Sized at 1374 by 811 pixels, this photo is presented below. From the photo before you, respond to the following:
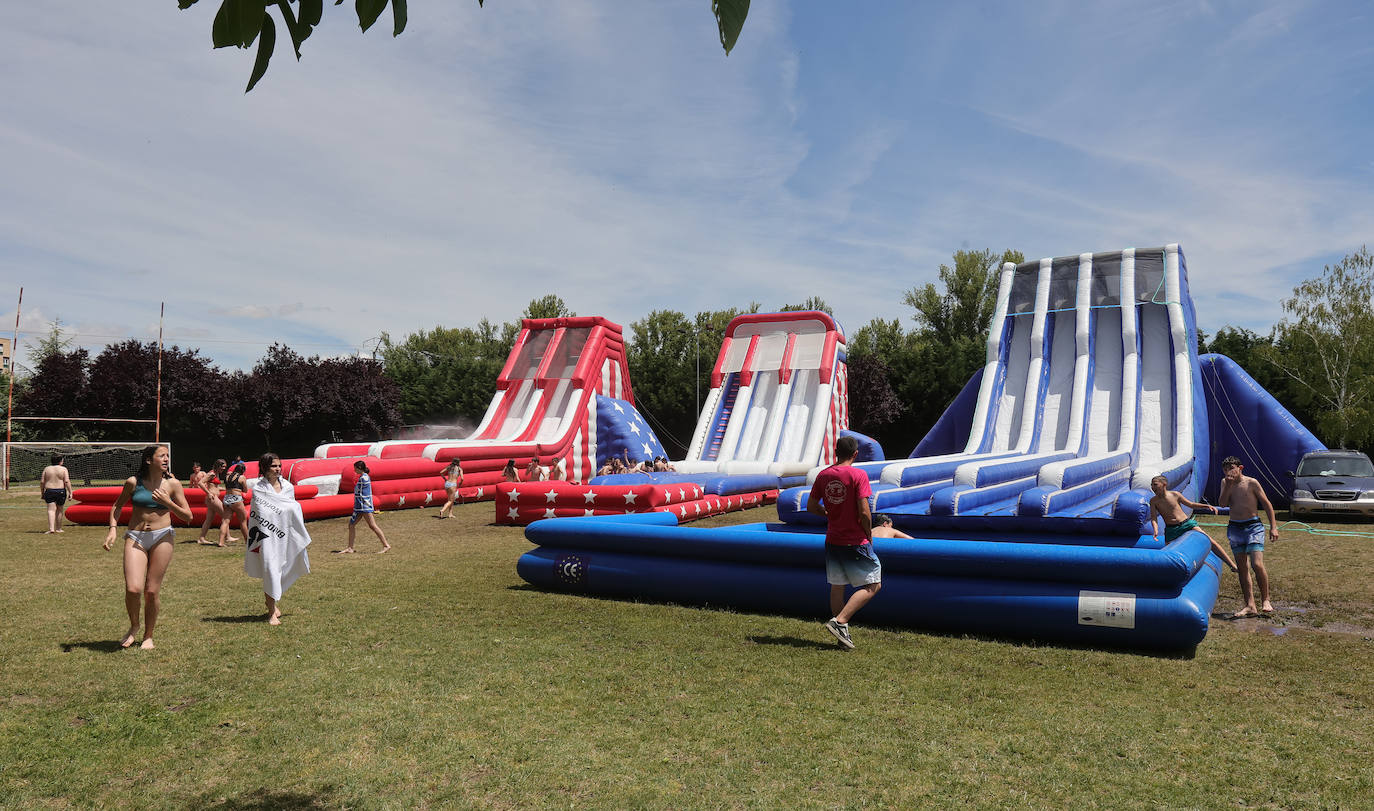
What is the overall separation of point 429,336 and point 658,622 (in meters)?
62.1

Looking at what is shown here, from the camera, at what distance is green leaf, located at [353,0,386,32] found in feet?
8.06

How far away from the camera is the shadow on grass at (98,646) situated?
677 cm

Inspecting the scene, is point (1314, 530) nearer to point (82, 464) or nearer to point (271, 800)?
point (271, 800)

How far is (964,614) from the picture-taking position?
7223mm

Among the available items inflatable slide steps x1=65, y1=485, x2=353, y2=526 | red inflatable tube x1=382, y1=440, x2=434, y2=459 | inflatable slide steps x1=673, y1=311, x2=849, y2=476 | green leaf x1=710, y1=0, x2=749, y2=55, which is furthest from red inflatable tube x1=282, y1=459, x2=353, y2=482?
green leaf x1=710, y1=0, x2=749, y2=55

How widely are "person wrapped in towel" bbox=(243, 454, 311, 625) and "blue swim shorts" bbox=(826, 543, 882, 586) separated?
489 cm

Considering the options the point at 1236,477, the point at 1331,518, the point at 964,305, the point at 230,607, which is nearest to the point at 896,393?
the point at 964,305

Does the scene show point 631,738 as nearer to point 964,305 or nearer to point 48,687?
point 48,687

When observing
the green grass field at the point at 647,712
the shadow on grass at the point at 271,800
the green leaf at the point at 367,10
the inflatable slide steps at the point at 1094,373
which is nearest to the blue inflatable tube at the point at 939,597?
the green grass field at the point at 647,712

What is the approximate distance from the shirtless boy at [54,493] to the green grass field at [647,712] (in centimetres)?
718

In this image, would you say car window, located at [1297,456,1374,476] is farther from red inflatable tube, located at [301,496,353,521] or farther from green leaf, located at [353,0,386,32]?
green leaf, located at [353,0,386,32]

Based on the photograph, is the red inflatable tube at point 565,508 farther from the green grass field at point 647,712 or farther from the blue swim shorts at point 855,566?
the blue swim shorts at point 855,566

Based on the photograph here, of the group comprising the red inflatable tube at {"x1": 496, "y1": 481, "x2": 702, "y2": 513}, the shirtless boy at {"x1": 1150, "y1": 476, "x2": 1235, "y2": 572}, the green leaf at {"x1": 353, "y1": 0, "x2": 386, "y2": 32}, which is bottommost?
the red inflatable tube at {"x1": 496, "y1": 481, "x2": 702, "y2": 513}

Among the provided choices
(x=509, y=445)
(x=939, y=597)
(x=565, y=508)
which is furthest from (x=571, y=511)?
(x=939, y=597)
